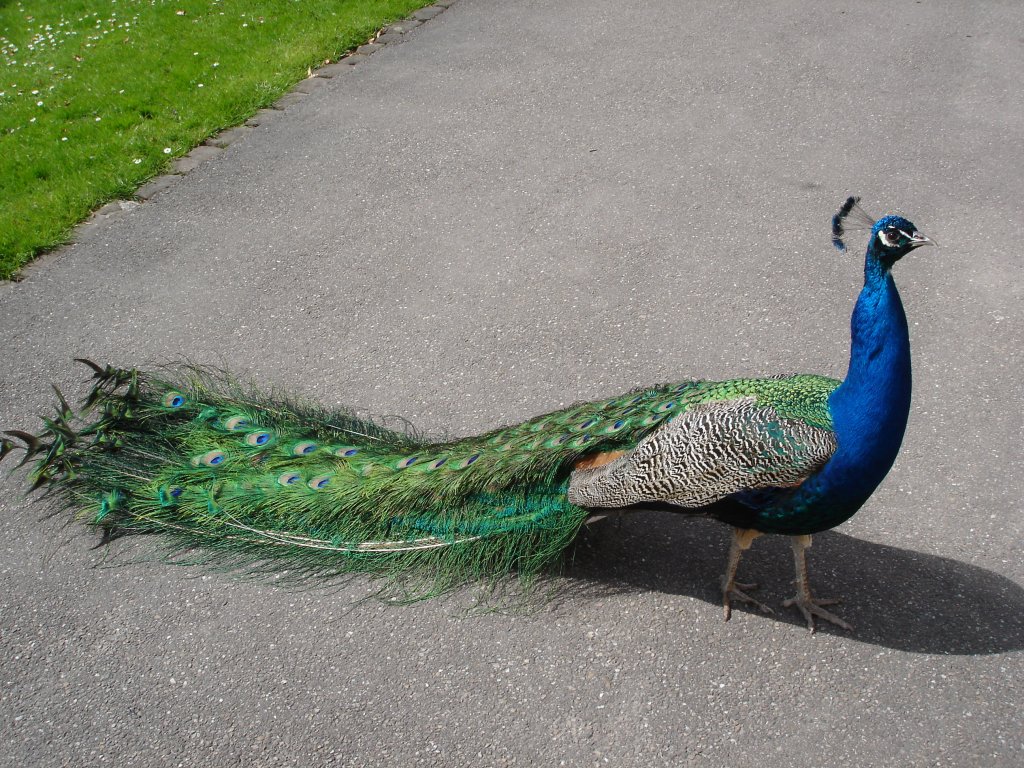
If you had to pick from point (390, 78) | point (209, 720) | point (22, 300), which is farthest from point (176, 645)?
point (390, 78)

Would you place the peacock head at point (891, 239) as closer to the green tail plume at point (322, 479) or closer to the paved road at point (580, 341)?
the green tail plume at point (322, 479)

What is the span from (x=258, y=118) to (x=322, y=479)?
4.14m

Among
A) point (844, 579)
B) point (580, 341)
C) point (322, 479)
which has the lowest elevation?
point (844, 579)

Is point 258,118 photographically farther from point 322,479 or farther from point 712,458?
point 712,458

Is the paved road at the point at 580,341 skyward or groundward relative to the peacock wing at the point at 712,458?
groundward

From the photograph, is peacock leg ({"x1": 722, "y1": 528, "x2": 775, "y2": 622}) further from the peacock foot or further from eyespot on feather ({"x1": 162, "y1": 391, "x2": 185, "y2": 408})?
eyespot on feather ({"x1": 162, "y1": 391, "x2": 185, "y2": 408})

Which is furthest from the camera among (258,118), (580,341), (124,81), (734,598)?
(124,81)

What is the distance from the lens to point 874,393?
248 cm

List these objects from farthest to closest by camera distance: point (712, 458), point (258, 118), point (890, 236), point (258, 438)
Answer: point (258, 118) < point (258, 438) < point (712, 458) < point (890, 236)

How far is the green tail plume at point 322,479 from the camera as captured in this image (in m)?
2.86

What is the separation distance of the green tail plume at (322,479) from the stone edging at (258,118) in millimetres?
2392

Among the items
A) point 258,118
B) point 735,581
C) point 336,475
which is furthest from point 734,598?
point 258,118

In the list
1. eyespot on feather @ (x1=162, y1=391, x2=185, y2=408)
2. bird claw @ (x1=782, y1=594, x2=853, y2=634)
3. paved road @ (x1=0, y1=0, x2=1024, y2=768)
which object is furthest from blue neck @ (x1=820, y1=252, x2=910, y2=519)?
eyespot on feather @ (x1=162, y1=391, x2=185, y2=408)

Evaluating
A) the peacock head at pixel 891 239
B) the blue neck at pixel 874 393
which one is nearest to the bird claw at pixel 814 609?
the blue neck at pixel 874 393
